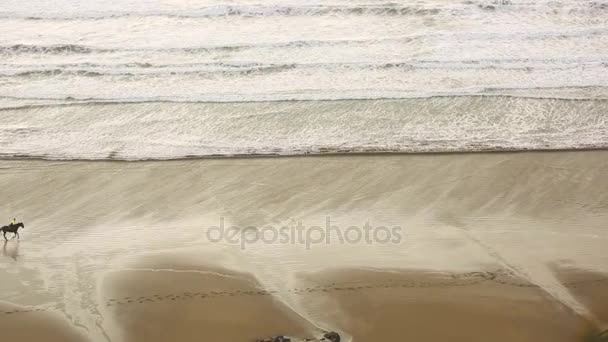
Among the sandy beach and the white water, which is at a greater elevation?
the white water

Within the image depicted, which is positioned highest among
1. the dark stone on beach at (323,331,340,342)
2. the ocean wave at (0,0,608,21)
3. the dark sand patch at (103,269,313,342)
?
the ocean wave at (0,0,608,21)

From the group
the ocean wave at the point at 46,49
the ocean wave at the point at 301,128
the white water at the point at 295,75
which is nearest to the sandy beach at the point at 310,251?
the ocean wave at the point at 301,128

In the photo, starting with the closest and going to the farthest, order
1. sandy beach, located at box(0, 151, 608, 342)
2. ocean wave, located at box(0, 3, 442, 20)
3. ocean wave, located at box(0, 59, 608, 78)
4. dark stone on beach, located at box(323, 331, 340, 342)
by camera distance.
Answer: dark stone on beach, located at box(323, 331, 340, 342) < sandy beach, located at box(0, 151, 608, 342) < ocean wave, located at box(0, 59, 608, 78) < ocean wave, located at box(0, 3, 442, 20)

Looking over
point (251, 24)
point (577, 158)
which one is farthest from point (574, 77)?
point (251, 24)

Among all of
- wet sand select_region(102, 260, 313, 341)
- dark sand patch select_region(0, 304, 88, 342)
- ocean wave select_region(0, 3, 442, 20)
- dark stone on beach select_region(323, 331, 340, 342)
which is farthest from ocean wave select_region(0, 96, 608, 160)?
ocean wave select_region(0, 3, 442, 20)

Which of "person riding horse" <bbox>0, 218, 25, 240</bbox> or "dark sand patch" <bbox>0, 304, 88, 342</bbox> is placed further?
"person riding horse" <bbox>0, 218, 25, 240</bbox>

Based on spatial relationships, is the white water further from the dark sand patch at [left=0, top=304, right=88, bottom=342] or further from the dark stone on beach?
the dark stone on beach

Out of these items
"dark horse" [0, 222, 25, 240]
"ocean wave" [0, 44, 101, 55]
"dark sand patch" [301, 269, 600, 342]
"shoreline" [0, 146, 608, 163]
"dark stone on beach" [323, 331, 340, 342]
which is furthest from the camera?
"ocean wave" [0, 44, 101, 55]

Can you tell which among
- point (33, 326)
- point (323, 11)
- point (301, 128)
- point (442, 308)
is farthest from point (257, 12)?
point (33, 326)
